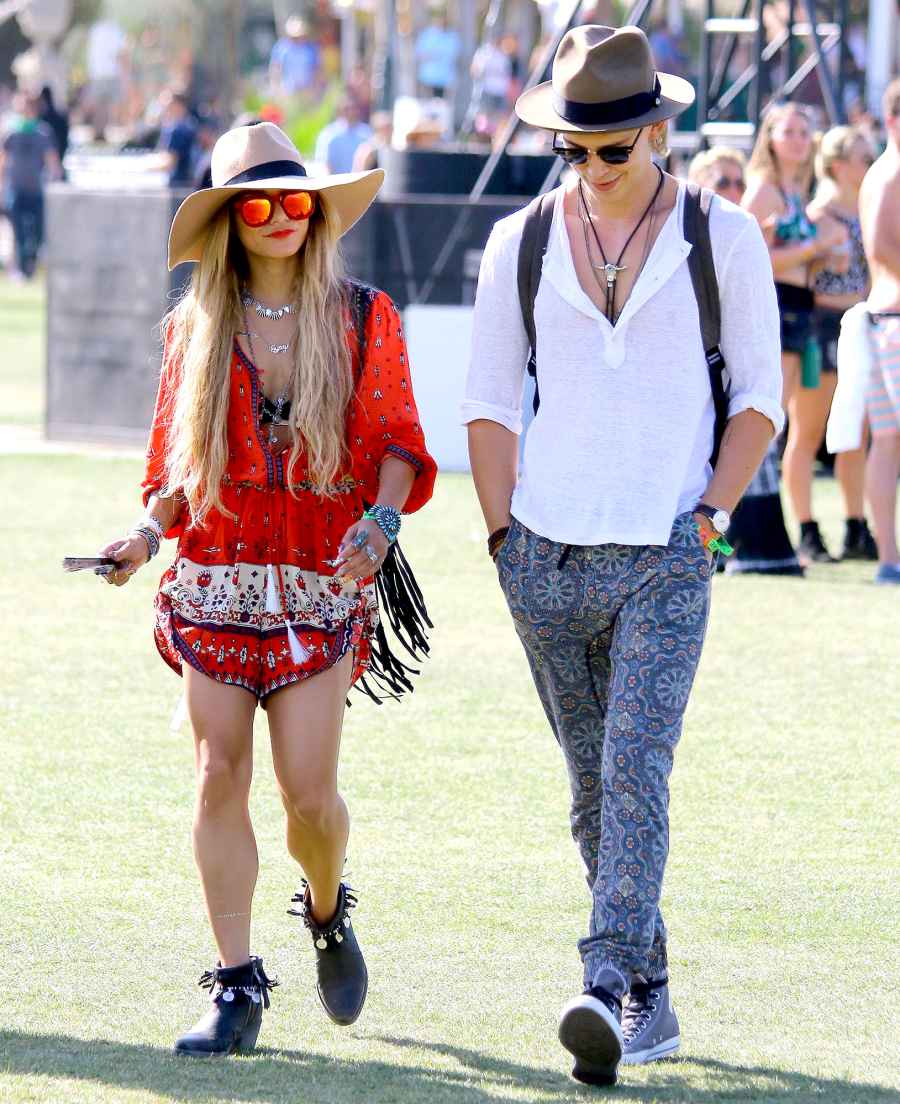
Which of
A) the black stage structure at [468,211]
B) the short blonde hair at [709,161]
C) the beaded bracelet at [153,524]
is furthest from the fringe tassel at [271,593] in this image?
the black stage structure at [468,211]

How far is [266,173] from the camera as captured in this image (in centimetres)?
443

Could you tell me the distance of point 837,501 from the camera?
12953 mm

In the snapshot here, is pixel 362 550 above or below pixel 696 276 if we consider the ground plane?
below

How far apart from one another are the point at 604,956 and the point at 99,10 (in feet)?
203

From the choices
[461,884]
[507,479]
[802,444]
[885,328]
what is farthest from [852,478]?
[507,479]

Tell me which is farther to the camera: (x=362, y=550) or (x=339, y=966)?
(x=339, y=966)

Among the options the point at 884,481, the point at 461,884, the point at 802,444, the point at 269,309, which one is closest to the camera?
the point at 269,309

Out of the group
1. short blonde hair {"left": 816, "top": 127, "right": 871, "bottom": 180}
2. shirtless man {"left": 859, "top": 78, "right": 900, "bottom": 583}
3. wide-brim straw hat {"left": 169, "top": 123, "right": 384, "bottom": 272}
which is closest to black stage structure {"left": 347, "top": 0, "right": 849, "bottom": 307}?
short blonde hair {"left": 816, "top": 127, "right": 871, "bottom": 180}

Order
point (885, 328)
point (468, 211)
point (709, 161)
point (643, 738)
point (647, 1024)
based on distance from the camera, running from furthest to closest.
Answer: point (468, 211)
point (709, 161)
point (885, 328)
point (647, 1024)
point (643, 738)

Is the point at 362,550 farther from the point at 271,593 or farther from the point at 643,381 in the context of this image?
the point at 643,381

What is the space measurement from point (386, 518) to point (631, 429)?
0.53 meters

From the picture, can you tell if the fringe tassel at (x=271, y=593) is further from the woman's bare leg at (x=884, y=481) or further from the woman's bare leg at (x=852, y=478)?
the woman's bare leg at (x=852, y=478)

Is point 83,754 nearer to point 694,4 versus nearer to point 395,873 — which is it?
point 395,873

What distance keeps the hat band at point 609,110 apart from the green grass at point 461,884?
5.96 ft
